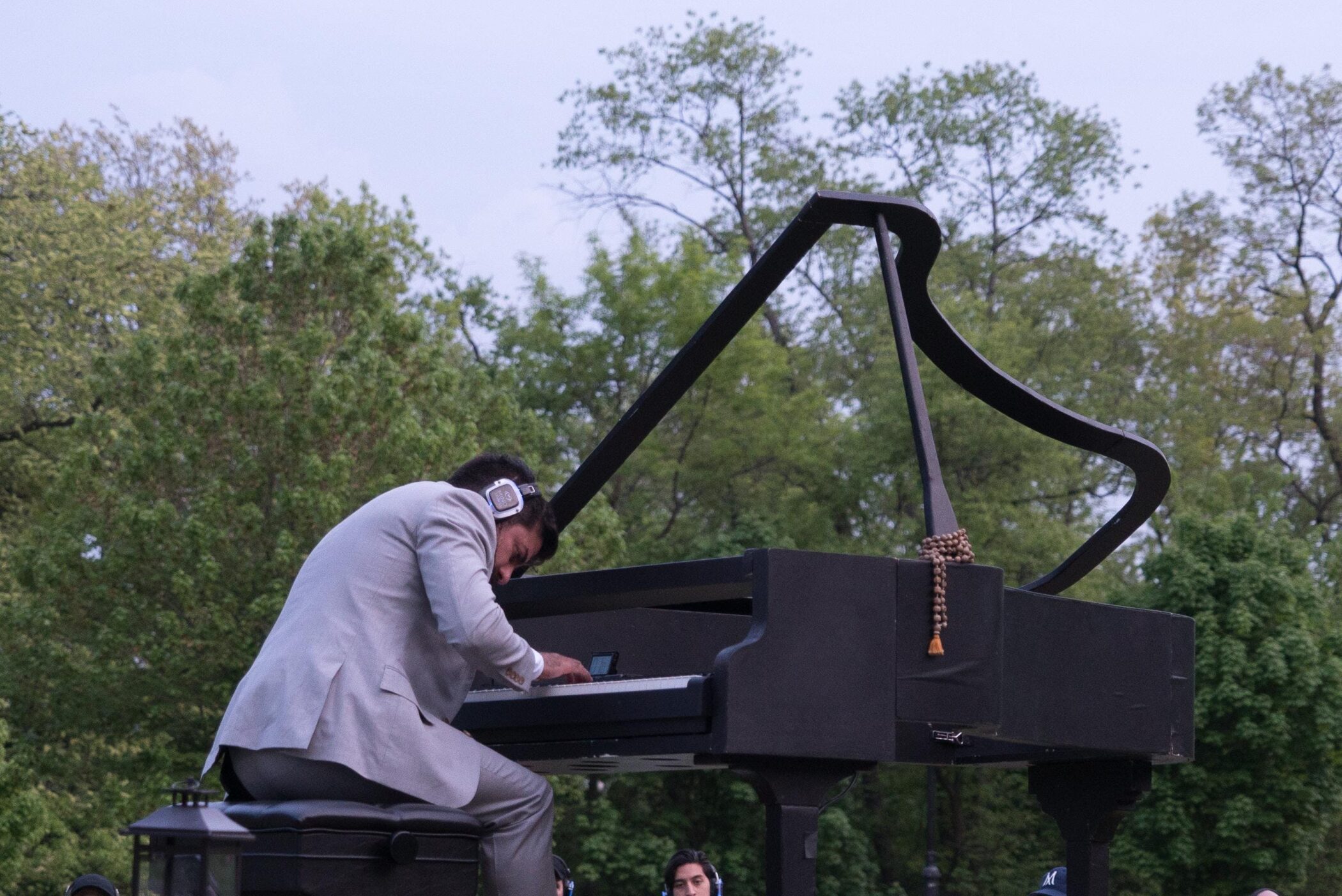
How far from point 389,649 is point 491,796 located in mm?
441

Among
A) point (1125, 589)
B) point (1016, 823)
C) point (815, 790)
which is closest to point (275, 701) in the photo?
point (815, 790)

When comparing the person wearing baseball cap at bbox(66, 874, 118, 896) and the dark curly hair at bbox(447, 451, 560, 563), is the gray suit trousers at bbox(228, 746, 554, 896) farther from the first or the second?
the person wearing baseball cap at bbox(66, 874, 118, 896)

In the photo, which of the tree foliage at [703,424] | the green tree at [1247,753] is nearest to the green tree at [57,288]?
the tree foliage at [703,424]

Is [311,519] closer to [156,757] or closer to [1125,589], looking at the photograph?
[156,757]

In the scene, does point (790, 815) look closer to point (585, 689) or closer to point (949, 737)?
point (585, 689)

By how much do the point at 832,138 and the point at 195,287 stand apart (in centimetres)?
1634

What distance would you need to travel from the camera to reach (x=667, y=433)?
93.7ft

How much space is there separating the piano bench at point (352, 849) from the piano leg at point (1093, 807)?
9.17 feet

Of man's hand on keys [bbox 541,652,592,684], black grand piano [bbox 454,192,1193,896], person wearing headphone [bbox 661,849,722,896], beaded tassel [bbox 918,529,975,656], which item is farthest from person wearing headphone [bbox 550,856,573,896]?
beaded tassel [bbox 918,529,975,656]

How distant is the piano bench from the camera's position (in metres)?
3.68

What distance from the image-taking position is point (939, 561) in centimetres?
450

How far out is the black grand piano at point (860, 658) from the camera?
13.9 ft

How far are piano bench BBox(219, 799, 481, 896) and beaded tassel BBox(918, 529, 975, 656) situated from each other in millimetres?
1345

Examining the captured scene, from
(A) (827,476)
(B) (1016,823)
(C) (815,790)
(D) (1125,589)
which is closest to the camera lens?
(C) (815,790)
